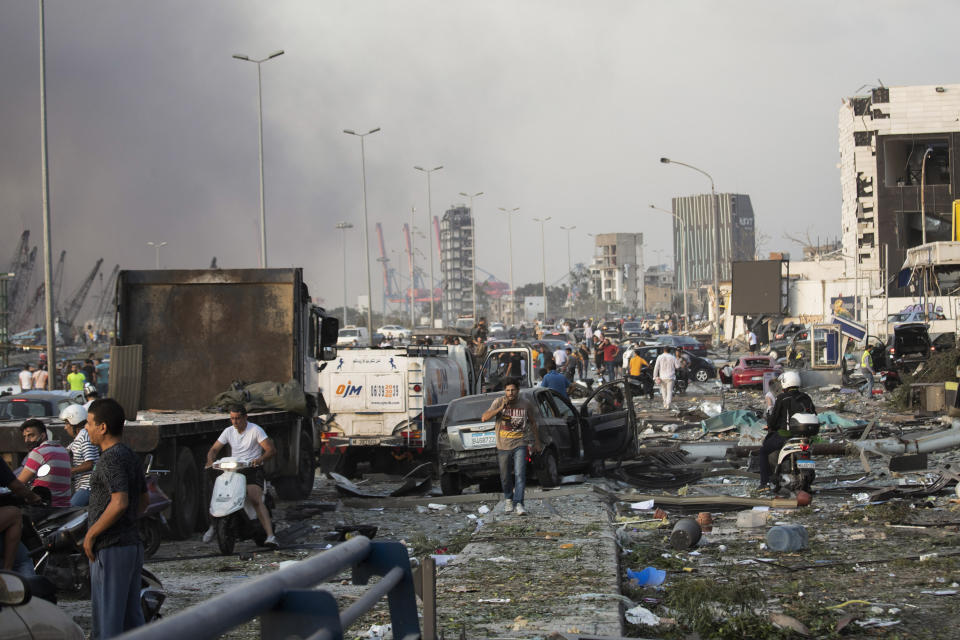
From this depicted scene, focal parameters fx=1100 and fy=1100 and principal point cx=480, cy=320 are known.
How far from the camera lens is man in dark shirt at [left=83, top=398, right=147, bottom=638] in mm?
6176

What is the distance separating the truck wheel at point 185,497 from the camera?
11.9 meters

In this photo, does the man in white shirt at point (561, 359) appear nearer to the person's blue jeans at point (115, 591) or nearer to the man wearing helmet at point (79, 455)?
the man wearing helmet at point (79, 455)

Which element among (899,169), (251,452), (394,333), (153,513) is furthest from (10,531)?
(899,169)

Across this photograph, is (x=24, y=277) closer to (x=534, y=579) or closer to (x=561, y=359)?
(x=561, y=359)

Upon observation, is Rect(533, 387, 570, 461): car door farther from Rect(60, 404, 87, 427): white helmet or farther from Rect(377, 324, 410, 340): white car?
Rect(377, 324, 410, 340): white car

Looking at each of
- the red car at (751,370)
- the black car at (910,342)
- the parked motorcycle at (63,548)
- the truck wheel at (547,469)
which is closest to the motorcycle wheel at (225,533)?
the parked motorcycle at (63,548)

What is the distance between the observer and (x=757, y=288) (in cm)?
5419

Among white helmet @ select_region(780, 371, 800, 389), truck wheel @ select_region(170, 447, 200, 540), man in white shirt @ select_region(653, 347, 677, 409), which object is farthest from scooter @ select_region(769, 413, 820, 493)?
man in white shirt @ select_region(653, 347, 677, 409)

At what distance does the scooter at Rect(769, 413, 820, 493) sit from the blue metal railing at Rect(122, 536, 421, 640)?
33.6ft

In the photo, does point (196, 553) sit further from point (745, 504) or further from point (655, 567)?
point (745, 504)

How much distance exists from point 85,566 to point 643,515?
22.0ft

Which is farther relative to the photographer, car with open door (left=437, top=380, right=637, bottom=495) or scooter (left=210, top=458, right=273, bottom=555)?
car with open door (left=437, top=380, right=637, bottom=495)

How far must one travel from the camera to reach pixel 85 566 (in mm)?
8523

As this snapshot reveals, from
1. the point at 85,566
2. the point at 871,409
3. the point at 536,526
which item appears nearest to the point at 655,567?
the point at 536,526
